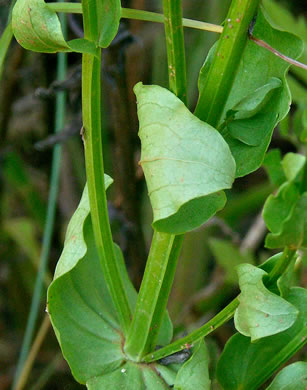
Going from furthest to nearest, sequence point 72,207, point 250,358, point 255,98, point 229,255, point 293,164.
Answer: point 72,207 < point 229,255 < point 250,358 < point 255,98 < point 293,164

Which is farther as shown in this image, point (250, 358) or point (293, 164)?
point (250, 358)

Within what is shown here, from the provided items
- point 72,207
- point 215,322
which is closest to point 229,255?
point 72,207

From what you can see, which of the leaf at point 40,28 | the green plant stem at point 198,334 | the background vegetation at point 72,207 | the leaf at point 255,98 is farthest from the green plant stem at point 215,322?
the background vegetation at point 72,207

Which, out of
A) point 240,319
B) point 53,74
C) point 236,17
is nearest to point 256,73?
point 236,17

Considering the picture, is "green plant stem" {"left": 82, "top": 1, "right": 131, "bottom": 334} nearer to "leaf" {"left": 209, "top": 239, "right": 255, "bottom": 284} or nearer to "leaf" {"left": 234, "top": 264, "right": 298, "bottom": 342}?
"leaf" {"left": 234, "top": 264, "right": 298, "bottom": 342}

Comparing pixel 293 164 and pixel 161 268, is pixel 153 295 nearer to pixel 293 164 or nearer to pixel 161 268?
pixel 161 268
